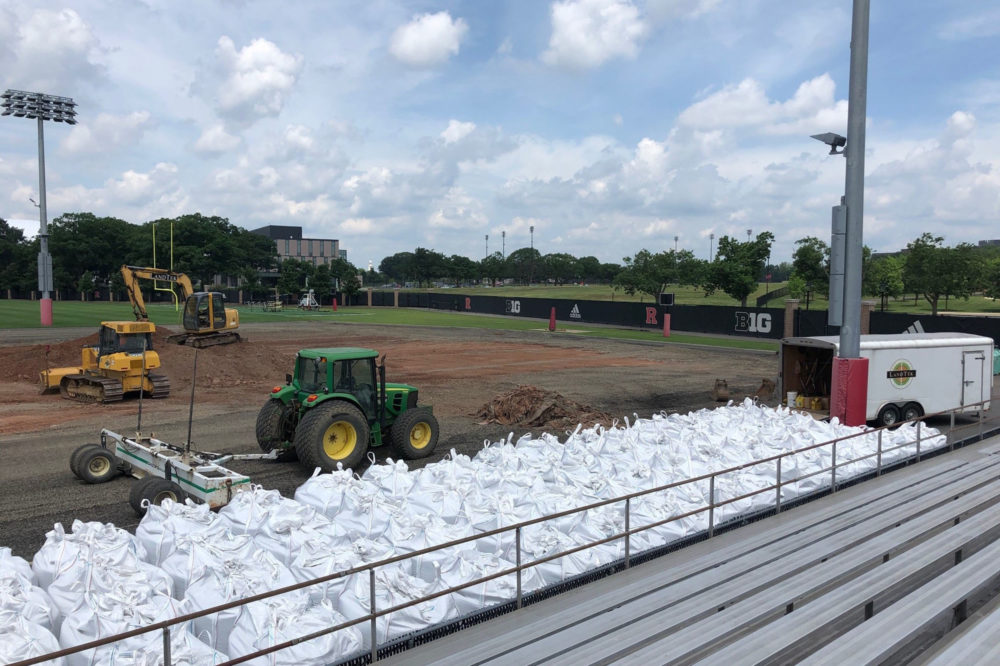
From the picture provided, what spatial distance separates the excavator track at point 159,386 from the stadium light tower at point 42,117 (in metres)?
31.4

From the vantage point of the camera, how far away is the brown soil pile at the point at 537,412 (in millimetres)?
17712

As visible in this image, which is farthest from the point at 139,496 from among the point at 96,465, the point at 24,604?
the point at 24,604

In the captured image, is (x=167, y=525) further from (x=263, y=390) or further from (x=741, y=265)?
(x=741, y=265)

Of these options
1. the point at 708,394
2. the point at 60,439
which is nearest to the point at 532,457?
the point at 60,439

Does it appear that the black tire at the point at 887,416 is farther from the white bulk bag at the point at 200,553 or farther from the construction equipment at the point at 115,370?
the construction equipment at the point at 115,370

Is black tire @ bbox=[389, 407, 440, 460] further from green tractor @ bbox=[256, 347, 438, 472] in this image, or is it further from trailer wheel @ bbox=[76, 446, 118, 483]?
trailer wheel @ bbox=[76, 446, 118, 483]

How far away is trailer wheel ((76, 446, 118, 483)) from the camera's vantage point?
39.4 feet

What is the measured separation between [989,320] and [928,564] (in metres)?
29.2

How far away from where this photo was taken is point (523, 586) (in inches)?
279

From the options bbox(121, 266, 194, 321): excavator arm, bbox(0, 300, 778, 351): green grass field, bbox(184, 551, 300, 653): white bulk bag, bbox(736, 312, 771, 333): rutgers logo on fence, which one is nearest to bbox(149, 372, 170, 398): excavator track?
bbox(121, 266, 194, 321): excavator arm

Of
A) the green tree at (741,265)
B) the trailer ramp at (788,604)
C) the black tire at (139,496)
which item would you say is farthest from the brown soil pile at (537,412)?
the green tree at (741,265)

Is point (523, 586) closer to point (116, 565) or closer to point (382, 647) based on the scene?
point (382, 647)

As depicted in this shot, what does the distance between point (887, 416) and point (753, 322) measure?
90.7ft

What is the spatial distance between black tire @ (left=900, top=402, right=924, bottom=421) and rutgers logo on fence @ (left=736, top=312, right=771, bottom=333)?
26386 millimetres
